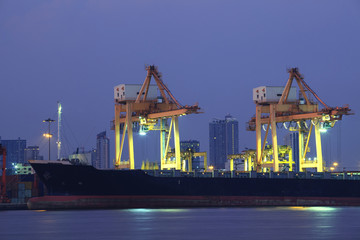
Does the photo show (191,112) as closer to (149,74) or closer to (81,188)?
(149,74)

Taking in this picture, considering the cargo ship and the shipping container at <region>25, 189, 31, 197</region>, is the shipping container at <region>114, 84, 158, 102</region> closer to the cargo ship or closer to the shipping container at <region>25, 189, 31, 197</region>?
the cargo ship

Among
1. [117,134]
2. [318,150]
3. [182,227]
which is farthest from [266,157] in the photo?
[182,227]

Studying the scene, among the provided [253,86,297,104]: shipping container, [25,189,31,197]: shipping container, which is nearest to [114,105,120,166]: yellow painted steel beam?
[253,86,297,104]: shipping container

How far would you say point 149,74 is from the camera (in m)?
84.5

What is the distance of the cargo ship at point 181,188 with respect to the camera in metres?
71.8

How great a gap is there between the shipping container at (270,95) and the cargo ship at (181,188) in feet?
29.4

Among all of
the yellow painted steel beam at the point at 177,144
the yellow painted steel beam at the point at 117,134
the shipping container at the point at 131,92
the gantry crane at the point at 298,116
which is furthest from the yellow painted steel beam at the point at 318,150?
the yellow painted steel beam at the point at 117,134

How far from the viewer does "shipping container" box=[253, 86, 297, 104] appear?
85.7 metres

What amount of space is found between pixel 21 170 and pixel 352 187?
→ 3522 inches

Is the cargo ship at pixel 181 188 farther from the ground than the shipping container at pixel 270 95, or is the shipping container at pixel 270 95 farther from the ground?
the shipping container at pixel 270 95

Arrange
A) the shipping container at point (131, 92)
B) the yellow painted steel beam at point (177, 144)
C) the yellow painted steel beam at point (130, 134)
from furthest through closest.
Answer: the shipping container at point (131, 92) < the yellow painted steel beam at point (130, 134) < the yellow painted steel beam at point (177, 144)

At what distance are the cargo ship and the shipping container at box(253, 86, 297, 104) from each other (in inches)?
353

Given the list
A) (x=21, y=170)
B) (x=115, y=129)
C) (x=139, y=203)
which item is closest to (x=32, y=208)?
(x=139, y=203)

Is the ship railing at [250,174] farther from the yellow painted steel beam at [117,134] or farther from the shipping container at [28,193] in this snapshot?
the shipping container at [28,193]
